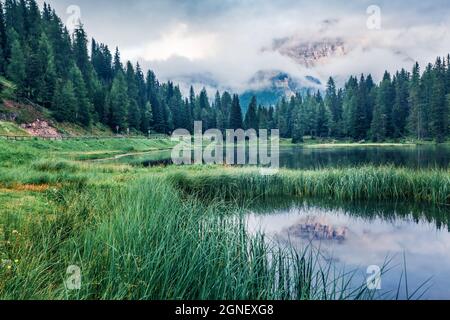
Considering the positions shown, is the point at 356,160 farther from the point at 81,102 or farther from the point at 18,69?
the point at 18,69

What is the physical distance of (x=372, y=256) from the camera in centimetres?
802

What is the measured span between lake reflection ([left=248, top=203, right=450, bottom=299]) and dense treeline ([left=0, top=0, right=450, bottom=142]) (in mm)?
47390

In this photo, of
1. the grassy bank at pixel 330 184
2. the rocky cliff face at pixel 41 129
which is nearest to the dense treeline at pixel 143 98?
the rocky cliff face at pixel 41 129

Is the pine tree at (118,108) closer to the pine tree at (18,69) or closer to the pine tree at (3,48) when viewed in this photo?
the pine tree at (18,69)

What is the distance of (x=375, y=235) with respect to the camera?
995 centimetres

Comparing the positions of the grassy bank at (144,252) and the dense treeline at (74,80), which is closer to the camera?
the grassy bank at (144,252)

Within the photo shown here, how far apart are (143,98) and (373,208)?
7481 centimetres

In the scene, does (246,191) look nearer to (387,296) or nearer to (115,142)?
(387,296)

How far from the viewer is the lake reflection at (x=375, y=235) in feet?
22.5

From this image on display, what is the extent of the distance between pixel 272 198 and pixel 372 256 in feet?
24.0

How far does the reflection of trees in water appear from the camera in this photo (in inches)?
460

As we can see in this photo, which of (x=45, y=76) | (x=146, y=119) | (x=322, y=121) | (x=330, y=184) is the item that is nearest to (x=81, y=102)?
(x=45, y=76)

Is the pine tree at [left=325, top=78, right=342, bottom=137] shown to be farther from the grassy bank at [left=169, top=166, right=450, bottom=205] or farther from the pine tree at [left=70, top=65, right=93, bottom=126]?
the grassy bank at [left=169, top=166, right=450, bottom=205]
